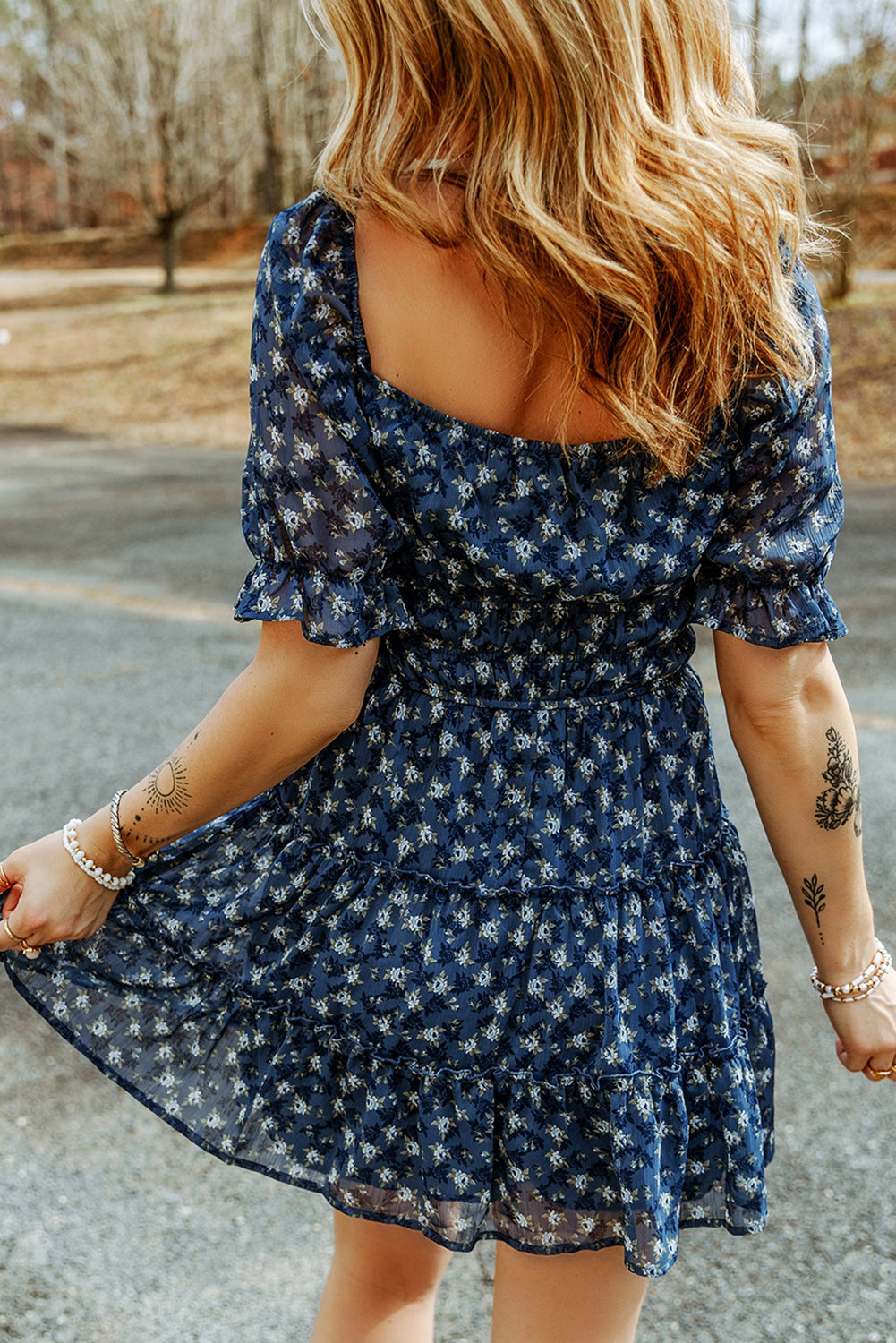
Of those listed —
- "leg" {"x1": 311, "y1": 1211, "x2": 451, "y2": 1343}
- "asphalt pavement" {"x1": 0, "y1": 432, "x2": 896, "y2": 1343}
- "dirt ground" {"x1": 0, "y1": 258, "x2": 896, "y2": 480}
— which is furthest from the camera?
"dirt ground" {"x1": 0, "y1": 258, "x2": 896, "y2": 480}

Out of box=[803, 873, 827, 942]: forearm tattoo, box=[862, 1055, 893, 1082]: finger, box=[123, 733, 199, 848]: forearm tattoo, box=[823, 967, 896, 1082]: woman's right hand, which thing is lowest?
box=[862, 1055, 893, 1082]: finger

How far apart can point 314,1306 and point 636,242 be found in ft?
5.95

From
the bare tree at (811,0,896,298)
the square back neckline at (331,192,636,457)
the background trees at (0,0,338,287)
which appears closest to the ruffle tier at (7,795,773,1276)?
the square back neckline at (331,192,636,457)

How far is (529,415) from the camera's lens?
1169 mm

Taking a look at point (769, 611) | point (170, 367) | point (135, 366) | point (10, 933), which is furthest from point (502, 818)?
point (135, 366)

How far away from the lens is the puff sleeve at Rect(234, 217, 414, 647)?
115cm

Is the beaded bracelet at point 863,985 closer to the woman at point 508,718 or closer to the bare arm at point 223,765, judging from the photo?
the woman at point 508,718

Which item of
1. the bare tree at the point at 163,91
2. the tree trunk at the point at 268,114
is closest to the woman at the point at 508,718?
the bare tree at the point at 163,91

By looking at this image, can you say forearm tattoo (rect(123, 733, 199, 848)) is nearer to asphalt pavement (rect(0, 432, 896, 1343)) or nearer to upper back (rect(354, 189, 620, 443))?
upper back (rect(354, 189, 620, 443))

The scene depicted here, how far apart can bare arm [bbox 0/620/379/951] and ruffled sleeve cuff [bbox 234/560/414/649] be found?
0.09 feet

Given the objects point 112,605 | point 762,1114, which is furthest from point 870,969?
point 112,605

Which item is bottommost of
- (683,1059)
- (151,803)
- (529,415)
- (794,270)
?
(683,1059)

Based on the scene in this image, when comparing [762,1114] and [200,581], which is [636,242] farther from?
[200,581]

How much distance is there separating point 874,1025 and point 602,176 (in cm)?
97
